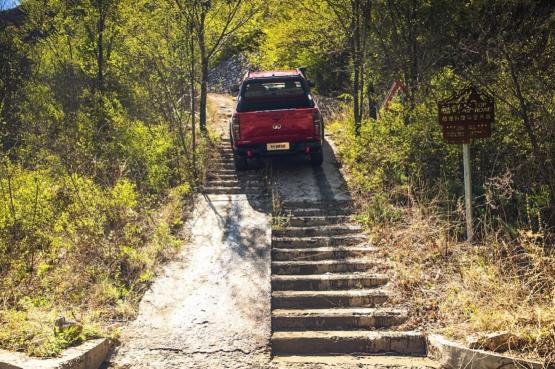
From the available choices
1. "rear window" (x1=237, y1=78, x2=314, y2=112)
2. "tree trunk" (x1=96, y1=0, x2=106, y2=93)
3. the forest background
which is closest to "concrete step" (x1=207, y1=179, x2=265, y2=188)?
the forest background

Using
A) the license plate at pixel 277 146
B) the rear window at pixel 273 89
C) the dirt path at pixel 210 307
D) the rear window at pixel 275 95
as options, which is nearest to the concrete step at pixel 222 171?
the license plate at pixel 277 146

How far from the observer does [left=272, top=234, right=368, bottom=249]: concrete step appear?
6.86m

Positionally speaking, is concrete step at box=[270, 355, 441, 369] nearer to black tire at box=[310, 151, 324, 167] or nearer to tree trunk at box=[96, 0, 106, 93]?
black tire at box=[310, 151, 324, 167]

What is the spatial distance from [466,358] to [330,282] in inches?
80.2

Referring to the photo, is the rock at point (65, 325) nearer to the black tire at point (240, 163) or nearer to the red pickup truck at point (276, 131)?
the red pickup truck at point (276, 131)

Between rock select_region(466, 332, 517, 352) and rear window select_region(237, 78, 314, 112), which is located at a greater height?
rear window select_region(237, 78, 314, 112)

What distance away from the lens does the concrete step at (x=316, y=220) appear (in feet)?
24.7

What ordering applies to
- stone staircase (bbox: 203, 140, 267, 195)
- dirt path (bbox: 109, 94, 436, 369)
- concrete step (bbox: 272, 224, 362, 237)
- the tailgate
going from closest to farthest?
dirt path (bbox: 109, 94, 436, 369)
concrete step (bbox: 272, 224, 362, 237)
the tailgate
stone staircase (bbox: 203, 140, 267, 195)

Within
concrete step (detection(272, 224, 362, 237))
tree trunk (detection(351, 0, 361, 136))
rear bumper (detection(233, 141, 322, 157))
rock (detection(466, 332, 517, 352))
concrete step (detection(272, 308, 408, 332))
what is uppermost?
tree trunk (detection(351, 0, 361, 136))

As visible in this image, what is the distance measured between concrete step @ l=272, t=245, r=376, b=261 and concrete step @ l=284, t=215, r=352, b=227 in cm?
90

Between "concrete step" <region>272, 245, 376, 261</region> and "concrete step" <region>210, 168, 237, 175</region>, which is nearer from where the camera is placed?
"concrete step" <region>272, 245, 376, 261</region>

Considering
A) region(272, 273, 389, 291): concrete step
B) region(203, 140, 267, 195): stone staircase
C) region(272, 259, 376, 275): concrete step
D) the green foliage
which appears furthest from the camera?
region(203, 140, 267, 195): stone staircase

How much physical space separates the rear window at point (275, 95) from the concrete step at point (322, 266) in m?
4.40

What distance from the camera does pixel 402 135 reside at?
8.61m
